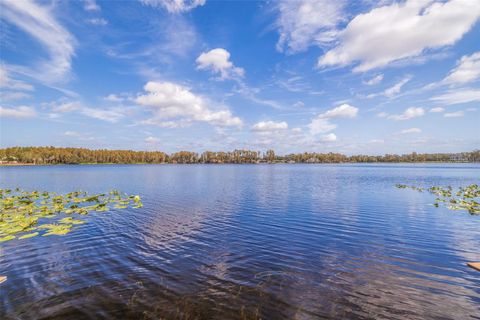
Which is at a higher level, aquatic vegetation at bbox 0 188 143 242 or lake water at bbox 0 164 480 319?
aquatic vegetation at bbox 0 188 143 242

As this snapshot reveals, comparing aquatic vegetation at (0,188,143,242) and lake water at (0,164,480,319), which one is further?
aquatic vegetation at (0,188,143,242)

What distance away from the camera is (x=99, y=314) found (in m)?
8.47

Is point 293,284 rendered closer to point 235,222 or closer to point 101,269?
point 101,269

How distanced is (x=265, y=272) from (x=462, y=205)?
101 feet

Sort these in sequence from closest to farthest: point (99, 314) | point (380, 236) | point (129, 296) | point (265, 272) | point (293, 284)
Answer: point (99, 314), point (129, 296), point (293, 284), point (265, 272), point (380, 236)

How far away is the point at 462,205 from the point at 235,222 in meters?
27.9

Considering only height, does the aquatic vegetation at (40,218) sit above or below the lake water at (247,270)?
above

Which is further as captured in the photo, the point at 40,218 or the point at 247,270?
the point at 40,218

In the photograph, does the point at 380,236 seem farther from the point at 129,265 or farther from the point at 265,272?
the point at 129,265

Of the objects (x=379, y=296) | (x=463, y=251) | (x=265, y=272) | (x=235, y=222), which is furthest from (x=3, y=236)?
(x=463, y=251)

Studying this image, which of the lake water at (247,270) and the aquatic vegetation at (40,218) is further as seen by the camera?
the aquatic vegetation at (40,218)

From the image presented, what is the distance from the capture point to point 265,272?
11734 millimetres

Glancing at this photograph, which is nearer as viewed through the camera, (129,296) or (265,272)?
(129,296)

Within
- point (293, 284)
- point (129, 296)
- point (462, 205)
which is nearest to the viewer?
point (129, 296)
